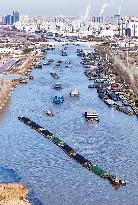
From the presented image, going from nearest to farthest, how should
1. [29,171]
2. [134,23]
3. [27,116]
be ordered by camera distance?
[29,171]
[27,116]
[134,23]

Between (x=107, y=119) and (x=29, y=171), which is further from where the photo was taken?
(x=107, y=119)

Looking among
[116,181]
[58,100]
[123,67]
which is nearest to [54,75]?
[123,67]

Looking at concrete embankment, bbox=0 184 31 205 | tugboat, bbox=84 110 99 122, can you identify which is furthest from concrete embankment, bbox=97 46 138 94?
concrete embankment, bbox=0 184 31 205

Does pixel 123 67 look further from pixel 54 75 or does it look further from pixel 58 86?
pixel 58 86

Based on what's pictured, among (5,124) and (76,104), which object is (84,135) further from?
(76,104)

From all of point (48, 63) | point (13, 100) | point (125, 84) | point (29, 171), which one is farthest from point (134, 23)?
point (29, 171)

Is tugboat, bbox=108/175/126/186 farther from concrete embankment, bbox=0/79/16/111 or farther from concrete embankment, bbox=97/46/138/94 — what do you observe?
concrete embankment, bbox=97/46/138/94
